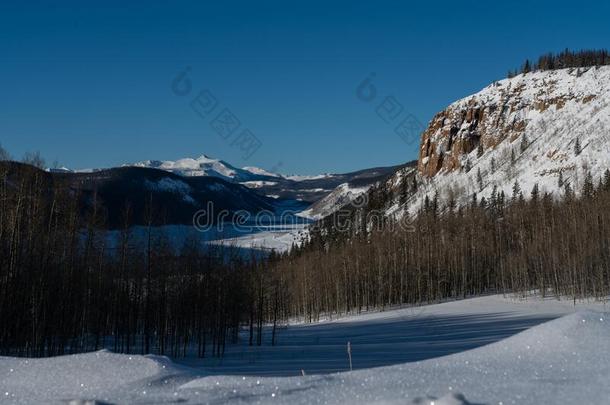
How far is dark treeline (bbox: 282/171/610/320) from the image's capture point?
5597cm

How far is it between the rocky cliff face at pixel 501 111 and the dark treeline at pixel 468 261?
7168 cm

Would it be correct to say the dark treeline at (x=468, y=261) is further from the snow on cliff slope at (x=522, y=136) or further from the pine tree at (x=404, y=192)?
the pine tree at (x=404, y=192)

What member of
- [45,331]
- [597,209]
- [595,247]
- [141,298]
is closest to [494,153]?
[597,209]

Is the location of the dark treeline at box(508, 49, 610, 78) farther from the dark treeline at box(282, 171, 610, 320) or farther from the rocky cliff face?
the dark treeline at box(282, 171, 610, 320)

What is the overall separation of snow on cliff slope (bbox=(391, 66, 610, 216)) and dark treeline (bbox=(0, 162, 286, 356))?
294 feet

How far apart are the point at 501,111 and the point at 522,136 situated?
16.8m

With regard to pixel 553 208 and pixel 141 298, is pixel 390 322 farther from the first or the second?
pixel 553 208

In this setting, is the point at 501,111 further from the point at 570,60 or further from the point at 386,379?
the point at 386,379

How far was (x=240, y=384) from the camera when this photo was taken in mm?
5188

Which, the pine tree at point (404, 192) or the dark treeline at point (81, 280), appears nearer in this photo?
the dark treeline at point (81, 280)

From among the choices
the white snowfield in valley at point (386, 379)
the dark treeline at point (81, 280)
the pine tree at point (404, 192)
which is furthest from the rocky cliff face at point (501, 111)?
the white snowfield in valley at point (386, 379)

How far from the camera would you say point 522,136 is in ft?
475

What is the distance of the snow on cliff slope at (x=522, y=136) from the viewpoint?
119 m

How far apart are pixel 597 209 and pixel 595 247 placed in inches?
425
